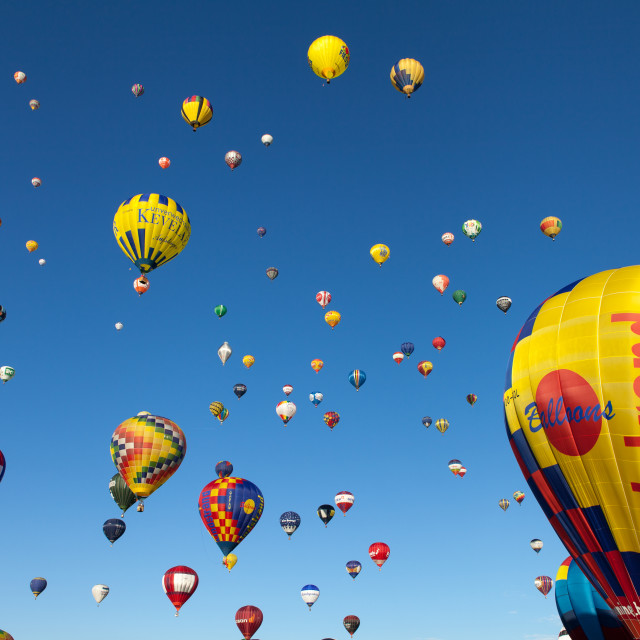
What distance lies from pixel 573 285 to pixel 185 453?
20507 millimetres

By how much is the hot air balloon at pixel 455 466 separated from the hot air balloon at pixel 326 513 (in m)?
9.42

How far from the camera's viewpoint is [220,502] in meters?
32.0

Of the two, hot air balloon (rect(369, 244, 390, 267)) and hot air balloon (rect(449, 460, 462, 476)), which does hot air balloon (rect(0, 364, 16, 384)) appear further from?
hot air balloon (rect(449, 460, 462, 476))

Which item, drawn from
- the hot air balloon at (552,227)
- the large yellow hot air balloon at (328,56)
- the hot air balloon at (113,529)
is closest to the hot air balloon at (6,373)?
the hot air balloon at (113,529)

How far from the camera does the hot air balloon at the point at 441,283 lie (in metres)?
42.2

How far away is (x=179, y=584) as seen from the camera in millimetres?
33312

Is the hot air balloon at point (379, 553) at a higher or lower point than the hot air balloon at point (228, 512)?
higher

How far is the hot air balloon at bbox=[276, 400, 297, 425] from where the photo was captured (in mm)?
44094

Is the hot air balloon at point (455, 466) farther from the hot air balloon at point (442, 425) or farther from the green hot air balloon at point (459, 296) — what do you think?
the green hot air balloon at point (459, 296)

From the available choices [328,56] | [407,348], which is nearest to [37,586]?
[407,348]

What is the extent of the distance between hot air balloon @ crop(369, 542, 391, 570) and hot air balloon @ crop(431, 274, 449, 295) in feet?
57.5

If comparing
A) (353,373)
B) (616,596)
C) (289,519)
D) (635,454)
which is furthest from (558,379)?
(353,373)

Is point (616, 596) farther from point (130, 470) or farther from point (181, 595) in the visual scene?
point (181, 595)

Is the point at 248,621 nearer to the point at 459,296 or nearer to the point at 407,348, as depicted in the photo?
the point at 407,348
